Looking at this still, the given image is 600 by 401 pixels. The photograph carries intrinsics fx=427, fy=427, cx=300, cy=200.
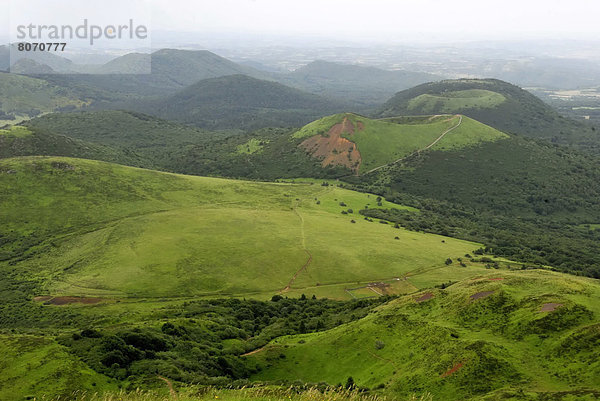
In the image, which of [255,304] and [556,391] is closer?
[556,391]

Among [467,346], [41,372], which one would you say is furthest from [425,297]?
[41,372]

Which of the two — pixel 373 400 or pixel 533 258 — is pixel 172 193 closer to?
pixel 533 258

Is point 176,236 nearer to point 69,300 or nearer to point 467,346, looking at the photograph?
point 69,300

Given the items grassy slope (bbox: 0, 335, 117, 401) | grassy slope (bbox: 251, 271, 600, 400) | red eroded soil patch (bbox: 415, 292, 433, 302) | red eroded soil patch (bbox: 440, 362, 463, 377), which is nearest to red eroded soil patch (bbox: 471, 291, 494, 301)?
grassy slope (bbox: 251, 271, 600, 400)

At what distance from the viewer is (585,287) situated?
51.9 m

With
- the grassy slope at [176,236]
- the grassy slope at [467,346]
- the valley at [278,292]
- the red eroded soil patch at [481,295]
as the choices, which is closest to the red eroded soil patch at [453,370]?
the valley at [278,292]

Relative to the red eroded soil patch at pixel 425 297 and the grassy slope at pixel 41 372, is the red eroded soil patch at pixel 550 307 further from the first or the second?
the grassy slope at pixel 41 372

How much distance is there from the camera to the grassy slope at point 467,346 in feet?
125

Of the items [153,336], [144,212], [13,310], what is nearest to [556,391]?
[153,336]

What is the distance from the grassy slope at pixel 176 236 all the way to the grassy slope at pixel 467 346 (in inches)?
1607

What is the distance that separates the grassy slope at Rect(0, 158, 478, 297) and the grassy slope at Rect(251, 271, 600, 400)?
134 ft

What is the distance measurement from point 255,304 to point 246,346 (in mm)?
23030

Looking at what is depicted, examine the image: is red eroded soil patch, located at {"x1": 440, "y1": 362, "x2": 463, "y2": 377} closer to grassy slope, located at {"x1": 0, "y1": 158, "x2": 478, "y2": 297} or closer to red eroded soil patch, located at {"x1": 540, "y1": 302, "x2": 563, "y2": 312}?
red eroded soil patch, located at {"x1": 540, "y1": 302, "x2": 563, "y2": 312}

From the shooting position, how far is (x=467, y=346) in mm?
43062
